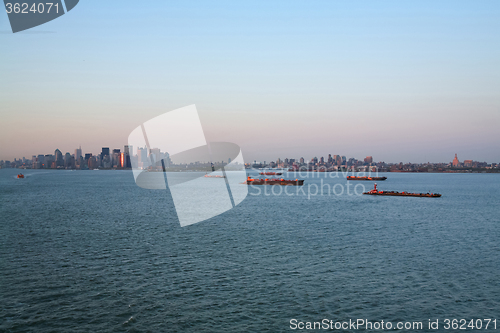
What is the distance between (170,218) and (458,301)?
42.8m

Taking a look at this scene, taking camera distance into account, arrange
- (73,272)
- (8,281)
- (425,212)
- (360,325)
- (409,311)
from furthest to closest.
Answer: (425,212) < (73,272) < (8,281) < (409,311) < (360,325)

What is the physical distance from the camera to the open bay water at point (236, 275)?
19375 mm

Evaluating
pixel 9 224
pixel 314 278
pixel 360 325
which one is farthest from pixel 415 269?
pixel 9 224

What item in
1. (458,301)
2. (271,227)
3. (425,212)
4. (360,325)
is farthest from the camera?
(425,212)

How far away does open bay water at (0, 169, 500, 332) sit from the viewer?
63.6 ft

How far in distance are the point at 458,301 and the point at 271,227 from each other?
27.8 m

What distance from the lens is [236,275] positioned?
85.4 feet

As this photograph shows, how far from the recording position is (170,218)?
55969 millimetres

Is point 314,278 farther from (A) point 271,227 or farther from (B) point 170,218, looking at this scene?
(B) point 170,218

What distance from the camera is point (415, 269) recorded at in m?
27.9

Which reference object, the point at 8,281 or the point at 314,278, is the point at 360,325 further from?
the point at 8,281

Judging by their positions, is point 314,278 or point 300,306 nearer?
point 300,306

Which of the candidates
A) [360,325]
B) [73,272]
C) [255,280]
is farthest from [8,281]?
[360,325]

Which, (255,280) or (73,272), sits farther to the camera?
(73,272)
